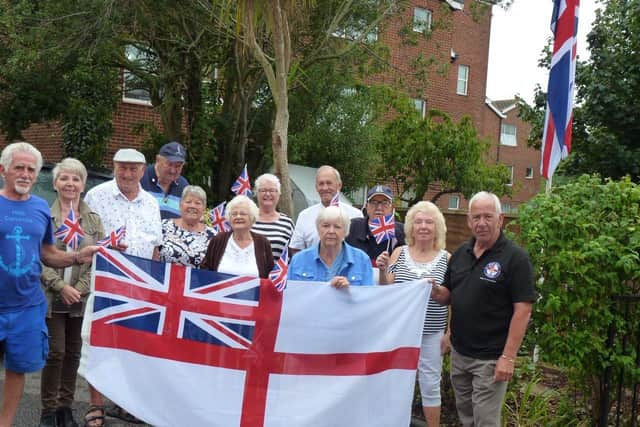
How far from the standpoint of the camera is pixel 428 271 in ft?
17.9

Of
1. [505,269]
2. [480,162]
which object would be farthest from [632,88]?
[505,269]

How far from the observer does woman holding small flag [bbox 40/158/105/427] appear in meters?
5.19

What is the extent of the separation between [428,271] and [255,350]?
1.43m

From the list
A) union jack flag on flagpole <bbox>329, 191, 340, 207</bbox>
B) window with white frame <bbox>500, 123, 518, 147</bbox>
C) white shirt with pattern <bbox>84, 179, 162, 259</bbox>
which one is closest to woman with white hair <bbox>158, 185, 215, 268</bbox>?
white shirt with pattern <bbox>84, 179, 162, 259</bbox>

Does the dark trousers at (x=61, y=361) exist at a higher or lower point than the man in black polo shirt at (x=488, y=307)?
lower

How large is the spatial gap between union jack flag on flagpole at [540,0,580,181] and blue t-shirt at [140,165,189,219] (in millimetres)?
3980

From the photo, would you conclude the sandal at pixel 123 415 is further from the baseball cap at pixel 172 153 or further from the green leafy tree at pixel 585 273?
the green leafy tree at pixel 585 273

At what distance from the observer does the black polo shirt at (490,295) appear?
463cm


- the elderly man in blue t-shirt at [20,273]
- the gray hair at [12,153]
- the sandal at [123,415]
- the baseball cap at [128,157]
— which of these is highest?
the baseball cap at [128,157]

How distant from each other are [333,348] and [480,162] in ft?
56.8

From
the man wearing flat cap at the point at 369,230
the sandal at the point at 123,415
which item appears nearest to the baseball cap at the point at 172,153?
the man wearing flat cap at the point at 369,230

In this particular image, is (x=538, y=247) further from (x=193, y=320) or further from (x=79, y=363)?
(x=79, y=363)

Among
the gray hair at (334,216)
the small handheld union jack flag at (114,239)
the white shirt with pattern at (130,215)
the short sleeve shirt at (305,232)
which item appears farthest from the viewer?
the short sleeve shirt at (305,232)

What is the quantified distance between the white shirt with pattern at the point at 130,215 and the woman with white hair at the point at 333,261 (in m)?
1.24
